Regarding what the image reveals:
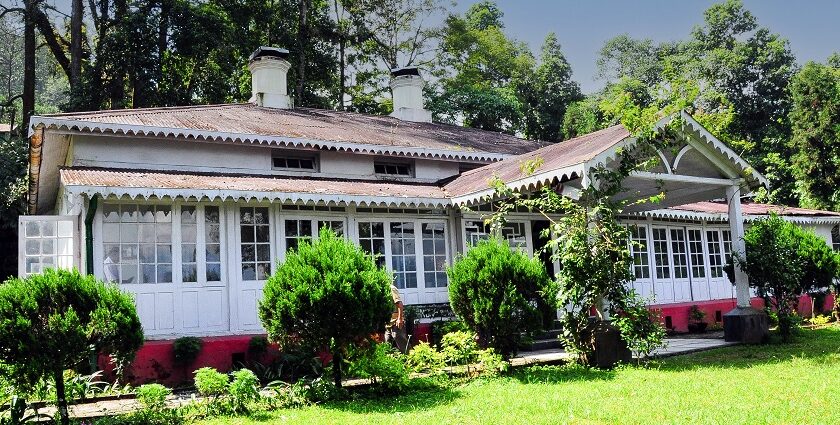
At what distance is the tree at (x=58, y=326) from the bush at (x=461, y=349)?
4228 mm

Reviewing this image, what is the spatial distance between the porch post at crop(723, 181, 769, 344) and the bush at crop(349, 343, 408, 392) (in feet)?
24.0

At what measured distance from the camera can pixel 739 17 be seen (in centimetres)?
4162

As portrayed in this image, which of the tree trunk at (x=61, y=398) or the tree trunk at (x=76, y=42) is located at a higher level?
the tree trunk at (x=76, y=42)

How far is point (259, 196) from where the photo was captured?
424 inches

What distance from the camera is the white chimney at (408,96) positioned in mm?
21297

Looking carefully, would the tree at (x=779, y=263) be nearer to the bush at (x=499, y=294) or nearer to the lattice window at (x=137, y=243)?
the bush at (x=499, y=294)

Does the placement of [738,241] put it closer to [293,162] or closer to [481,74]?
[293,162]

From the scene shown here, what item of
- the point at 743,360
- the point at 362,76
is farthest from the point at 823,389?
the point at 362,76

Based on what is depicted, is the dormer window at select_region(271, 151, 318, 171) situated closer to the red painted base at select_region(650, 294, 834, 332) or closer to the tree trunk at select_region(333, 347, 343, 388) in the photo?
the tree trunk at select_region(333, 347, 343, 388)

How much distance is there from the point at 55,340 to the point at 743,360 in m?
9.43

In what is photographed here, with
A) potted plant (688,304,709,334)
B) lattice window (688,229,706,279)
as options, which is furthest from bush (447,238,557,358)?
lattice window (688,229,706,279)

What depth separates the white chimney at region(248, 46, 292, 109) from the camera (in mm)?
18609

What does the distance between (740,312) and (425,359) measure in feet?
22.1

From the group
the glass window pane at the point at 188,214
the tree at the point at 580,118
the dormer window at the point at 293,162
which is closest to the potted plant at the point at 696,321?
the dormer window at the point at 293,162
